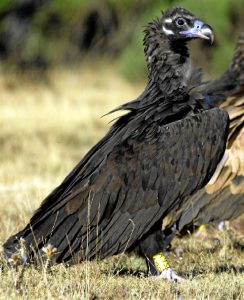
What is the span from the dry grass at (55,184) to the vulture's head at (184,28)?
1651mm

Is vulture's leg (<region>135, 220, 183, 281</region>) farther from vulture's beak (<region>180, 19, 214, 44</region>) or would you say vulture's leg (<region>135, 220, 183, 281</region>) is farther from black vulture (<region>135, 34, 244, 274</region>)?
vulture's beak (<region>180, 19, 214, 44</region>)

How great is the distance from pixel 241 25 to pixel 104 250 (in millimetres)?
19017

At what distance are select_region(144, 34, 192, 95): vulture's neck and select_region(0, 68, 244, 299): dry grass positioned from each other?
1321 mm

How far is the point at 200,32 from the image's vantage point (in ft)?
22.4

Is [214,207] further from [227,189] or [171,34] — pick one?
[171,34]

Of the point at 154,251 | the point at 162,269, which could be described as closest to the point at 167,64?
the point at 154,251

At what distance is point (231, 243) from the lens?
25.3 ft

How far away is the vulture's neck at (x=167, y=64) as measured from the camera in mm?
6609

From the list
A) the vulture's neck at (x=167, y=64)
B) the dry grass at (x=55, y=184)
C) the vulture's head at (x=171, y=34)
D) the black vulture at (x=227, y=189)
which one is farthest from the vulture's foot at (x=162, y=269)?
the vulture's head at (x=171, y=34)

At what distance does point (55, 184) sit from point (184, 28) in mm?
3761

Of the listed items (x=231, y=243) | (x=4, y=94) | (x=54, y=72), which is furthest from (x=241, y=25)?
(x=231, y=243)

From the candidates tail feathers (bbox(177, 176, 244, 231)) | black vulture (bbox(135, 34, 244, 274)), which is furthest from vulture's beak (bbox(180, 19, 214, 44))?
tail feathers (bbox(177, 176, 244, 231))

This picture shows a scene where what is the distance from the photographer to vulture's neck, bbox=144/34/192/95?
661 centimetres

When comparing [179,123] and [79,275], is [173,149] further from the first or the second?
[79,275]
